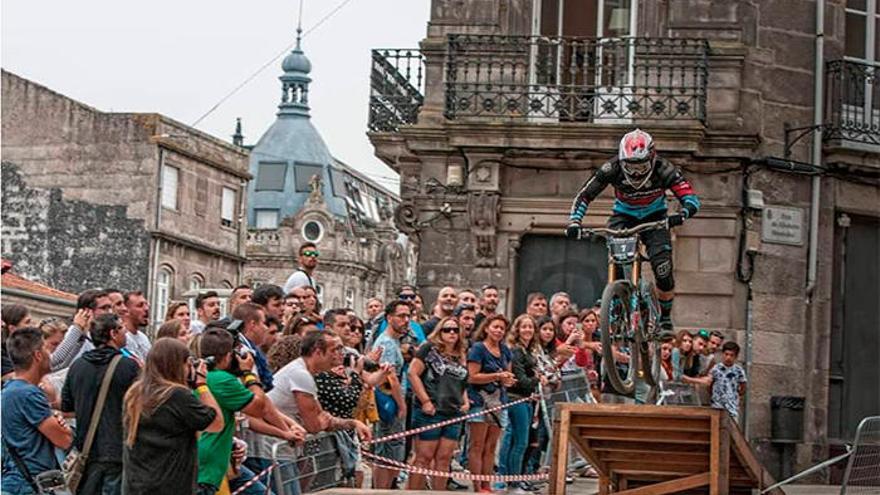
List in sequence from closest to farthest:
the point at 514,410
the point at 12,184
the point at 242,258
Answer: the point at 514,410
the point at 12,184
the point at 242,258

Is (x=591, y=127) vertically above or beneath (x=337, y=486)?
above

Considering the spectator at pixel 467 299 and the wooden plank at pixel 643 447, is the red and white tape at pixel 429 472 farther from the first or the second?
the spectator at pixel 467 299

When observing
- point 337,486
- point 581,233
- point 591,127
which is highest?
point 591,127

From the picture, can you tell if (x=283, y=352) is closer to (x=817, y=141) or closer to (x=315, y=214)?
(x=817, y=141)

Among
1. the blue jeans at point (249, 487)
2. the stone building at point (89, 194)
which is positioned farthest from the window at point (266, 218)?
the blue jeans at point (249, 487)

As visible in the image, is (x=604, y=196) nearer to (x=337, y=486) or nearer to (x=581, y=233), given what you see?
(x=581, y=233)

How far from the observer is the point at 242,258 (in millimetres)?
65062

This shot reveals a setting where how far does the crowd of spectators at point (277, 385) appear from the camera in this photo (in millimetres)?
12312

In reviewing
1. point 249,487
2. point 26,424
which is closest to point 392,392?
point 249,487

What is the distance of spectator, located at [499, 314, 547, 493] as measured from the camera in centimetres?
1877

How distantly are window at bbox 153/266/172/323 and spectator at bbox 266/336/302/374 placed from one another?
42.7m

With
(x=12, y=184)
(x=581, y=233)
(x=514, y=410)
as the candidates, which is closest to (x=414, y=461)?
(x=514, y=410)

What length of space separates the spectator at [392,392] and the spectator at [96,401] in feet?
13.9

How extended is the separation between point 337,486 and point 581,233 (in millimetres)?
3120
